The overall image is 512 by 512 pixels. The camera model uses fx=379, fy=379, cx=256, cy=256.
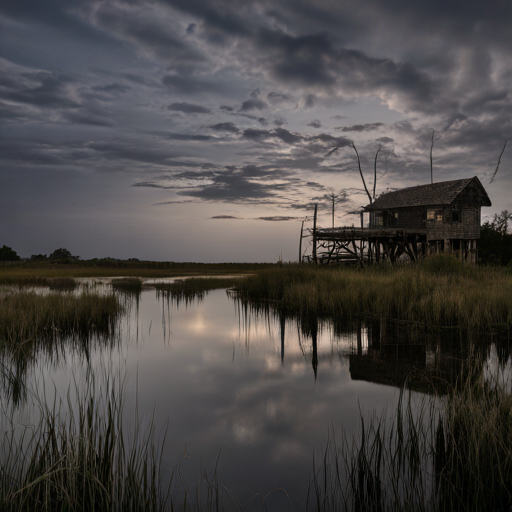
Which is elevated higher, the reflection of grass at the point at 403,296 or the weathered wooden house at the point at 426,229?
the weathered wooden house at the point at 426,229

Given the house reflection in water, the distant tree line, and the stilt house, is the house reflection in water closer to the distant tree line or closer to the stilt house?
the stilt house

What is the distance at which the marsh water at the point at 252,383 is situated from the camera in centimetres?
447

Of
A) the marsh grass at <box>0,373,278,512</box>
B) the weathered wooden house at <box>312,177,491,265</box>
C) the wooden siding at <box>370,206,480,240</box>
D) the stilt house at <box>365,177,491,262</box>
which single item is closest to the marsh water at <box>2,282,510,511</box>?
the marsh grass at <box>0,373,278,512</box>

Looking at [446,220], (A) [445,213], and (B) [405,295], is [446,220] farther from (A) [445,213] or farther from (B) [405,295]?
(B) [405,295]

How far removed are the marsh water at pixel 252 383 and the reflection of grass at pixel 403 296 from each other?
4.89 feet

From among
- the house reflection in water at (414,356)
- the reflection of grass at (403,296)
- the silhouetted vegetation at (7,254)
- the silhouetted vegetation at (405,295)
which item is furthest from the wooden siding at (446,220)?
the silhouetted vegetation at (7,254)

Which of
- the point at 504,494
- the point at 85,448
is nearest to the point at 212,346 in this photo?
the point at 85,448

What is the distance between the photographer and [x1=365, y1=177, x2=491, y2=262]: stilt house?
37.1m

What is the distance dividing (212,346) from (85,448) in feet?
24.7

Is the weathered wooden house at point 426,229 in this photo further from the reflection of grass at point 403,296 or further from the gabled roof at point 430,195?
the reflection of grass at point 403,296

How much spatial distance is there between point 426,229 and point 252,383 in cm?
3421

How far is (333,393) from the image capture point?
670 centimetres

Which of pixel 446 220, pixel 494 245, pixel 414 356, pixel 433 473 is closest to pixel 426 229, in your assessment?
pixel 446 220

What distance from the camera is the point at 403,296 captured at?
1452 centimetres
